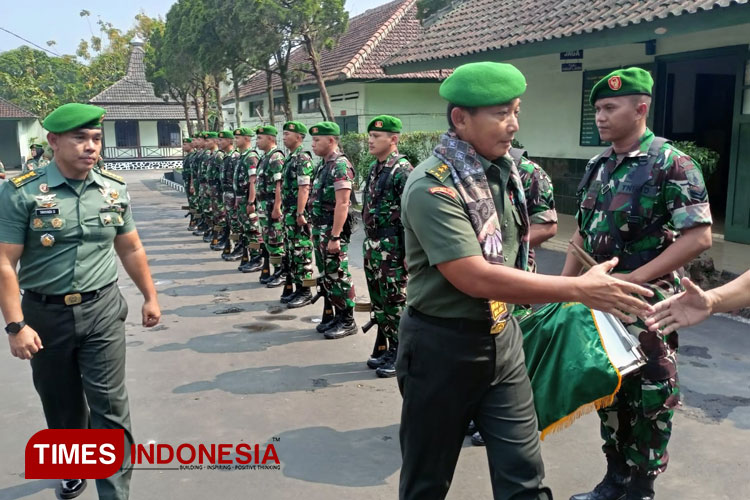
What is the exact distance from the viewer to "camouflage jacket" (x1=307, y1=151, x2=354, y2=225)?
6.19m

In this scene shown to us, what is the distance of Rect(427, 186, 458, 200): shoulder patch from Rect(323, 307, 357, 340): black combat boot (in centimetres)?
427

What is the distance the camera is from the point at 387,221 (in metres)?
5.27

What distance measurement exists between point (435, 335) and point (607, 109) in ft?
4.95

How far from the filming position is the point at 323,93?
46.6 ft

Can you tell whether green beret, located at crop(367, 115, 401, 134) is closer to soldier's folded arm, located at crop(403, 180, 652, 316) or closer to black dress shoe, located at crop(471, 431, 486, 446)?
black dress shoe, located at crop(471, 431, 486, 446)

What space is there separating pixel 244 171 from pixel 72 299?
21.8 feet

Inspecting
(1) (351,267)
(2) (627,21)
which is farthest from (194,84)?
(2) (627,21)

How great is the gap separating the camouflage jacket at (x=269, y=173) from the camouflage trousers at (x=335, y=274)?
2150 millimetres

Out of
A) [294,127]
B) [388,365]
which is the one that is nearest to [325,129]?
[294,127]

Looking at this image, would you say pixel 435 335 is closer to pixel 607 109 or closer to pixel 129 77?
pixel 607 109

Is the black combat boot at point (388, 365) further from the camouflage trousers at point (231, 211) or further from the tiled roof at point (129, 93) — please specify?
the tiled roof at point (129, 93)

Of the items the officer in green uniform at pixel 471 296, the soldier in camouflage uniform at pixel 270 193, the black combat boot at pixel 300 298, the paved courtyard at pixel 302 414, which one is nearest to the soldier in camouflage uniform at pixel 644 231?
the paved courtyard at pixel 302 414

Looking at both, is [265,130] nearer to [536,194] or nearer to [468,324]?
[536,194]

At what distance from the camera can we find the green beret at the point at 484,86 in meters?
2.24
